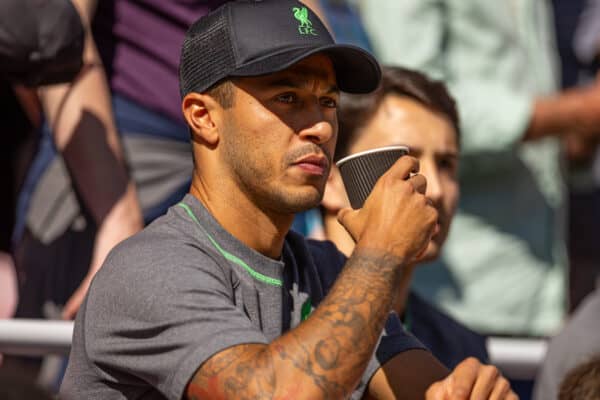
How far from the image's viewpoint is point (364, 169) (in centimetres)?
253

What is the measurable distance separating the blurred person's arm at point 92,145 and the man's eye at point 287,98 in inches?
41.9

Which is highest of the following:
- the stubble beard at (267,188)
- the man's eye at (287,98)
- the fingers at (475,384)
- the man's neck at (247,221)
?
the man's eye at (287,98)

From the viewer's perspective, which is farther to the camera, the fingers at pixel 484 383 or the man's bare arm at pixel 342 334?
the fingers at pixel 484 383

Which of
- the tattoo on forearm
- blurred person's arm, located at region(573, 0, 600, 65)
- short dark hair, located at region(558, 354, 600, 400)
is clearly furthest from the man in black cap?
blurred person's arm, located at region(573, 0, 600, 65)

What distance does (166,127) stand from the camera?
375 centimetres

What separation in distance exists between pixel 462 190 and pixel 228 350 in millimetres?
2529

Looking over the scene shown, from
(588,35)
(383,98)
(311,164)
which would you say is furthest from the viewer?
(588,35)

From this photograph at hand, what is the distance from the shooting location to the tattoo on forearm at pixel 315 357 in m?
2.21

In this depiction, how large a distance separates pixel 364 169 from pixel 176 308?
500 millimetres

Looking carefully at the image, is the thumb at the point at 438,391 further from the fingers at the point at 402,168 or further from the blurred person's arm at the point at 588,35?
the blurred person's arm at the point at 588,35

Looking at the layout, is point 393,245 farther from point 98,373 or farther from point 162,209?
point 162,209

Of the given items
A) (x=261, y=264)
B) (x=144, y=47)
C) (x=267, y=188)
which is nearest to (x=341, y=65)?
(x=267, y=188)

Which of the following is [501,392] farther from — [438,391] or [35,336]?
[35,336]

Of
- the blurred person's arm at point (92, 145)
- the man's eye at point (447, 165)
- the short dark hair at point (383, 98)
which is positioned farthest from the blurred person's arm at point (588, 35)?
the blurred person's arm at point (92, 145)
